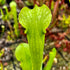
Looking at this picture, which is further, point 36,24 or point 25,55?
point 25,55

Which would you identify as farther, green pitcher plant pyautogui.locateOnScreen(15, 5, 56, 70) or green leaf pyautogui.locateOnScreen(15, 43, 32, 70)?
green leaf pyautogui.locateOnScreen(15, 43, 32, 70)

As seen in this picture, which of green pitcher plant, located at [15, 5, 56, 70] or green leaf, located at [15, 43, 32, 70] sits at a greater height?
green pitcher plant, located at [15, 5, 56, 70]

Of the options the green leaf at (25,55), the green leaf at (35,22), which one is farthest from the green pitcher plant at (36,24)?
the green leaf at (25,55)

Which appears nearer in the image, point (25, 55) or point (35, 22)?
point (35, 22)

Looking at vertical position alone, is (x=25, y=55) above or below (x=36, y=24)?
below

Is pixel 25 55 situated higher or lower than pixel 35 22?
lower

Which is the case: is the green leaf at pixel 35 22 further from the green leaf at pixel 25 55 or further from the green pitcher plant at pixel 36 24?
the green leaf at pixel 25 55

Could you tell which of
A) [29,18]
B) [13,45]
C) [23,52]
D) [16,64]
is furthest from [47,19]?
[13,45]

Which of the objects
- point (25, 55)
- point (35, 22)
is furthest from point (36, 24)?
point (25, 55)

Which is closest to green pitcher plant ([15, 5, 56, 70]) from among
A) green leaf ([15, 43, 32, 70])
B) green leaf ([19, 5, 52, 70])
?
green leaf ([19, 5, 52, 70])

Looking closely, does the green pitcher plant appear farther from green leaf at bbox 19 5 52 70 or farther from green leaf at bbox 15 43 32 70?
green leaf at bbox 15 43 32 70

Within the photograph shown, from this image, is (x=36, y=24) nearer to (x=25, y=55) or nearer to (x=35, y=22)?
(x=35, y=22)
